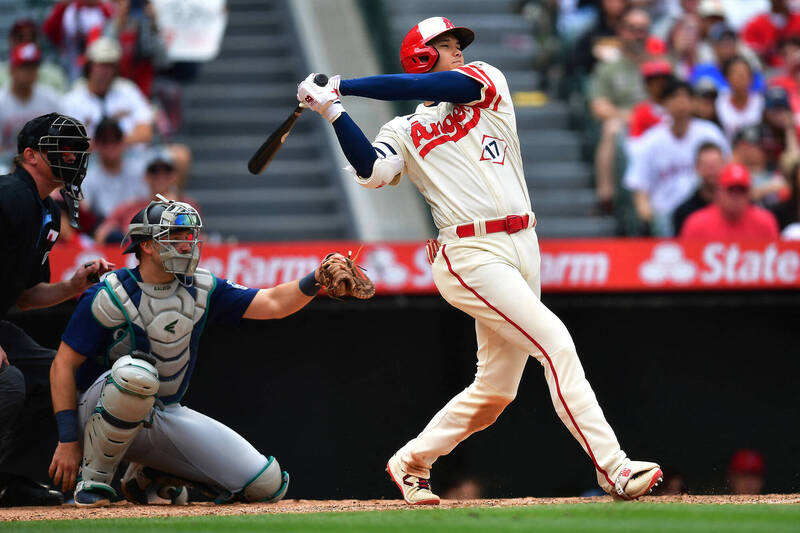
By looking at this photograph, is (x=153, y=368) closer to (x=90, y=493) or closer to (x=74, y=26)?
(x=90, y=493)

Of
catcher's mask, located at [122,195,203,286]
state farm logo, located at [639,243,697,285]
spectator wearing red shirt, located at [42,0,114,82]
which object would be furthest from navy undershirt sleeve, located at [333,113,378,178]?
spectator wearing red shirt, located at [42,0,114,82]

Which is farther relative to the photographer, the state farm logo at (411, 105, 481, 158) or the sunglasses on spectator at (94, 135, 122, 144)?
the sunglasses on spectator at (94, 135, 122, 144)

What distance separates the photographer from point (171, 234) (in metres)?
4.80

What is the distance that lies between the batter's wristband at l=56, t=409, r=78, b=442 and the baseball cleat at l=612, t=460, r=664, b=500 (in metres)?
2.18

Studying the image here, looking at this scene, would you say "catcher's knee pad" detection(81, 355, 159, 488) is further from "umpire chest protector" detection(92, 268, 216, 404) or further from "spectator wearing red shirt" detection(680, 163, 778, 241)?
"spectator wearing red shirt" detection(680, 163, 778, 241)

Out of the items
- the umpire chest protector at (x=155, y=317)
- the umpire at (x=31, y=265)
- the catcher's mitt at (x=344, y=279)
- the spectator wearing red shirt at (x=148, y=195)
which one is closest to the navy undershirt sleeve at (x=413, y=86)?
the catcher's mitt at (x=344, y=279)

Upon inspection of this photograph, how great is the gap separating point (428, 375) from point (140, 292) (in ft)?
7.83

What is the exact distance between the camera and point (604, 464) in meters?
4.37

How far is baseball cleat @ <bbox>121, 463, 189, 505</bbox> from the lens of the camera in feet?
17.0

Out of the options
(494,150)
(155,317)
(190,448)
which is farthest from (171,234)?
(494,150)

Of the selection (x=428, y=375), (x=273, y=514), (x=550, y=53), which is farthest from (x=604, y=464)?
(x=550, y=53)

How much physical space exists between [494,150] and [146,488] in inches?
85.1

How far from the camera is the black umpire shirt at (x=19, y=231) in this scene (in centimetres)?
478

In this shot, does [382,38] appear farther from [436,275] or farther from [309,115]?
[436,275]
